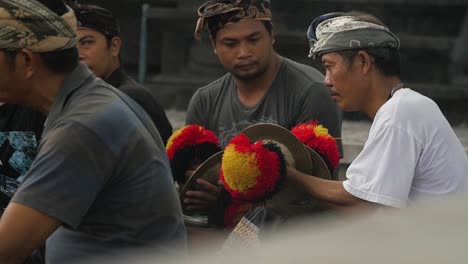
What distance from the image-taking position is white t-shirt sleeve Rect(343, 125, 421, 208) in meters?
3.32

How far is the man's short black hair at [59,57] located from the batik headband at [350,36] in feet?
3.33

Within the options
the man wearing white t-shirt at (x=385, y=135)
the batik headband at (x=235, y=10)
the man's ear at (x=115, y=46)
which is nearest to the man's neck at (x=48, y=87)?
the man wearing white t-shirt at (x=385, y=135)

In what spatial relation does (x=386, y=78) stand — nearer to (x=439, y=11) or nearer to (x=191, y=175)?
(x=191, y=175)

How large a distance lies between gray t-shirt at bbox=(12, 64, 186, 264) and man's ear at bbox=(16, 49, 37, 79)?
0.10 m

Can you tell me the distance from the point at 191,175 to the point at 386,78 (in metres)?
0.90

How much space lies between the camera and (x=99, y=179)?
2.84 m

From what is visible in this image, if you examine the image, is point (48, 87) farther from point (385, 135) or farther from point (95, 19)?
point (95, 19)

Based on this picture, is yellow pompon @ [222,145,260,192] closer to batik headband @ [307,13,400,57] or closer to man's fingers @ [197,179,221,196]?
man's fingers @ [197,179,221,196]

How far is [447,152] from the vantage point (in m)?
3.39

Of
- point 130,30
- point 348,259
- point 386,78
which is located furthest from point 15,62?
point 130,30

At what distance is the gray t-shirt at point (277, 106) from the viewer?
14.2 ft

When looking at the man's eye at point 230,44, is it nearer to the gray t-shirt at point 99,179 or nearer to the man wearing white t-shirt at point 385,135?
the man wearing white t-shirt at point 385,135

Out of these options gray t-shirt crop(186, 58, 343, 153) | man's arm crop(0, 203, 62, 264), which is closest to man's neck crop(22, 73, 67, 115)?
man's arm crop(0, 203, 62, 264)

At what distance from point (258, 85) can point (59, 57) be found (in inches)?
62.9
